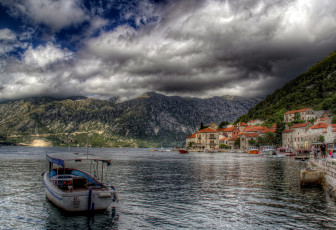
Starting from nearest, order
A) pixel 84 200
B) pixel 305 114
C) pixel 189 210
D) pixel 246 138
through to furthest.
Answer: pixel 84 200 → pixel 189 210 → pixel 305 114 → pixel 246 138

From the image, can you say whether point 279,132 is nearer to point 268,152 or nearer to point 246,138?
point 268,152

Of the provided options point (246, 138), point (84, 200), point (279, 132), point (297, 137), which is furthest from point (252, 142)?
point (84, 200)

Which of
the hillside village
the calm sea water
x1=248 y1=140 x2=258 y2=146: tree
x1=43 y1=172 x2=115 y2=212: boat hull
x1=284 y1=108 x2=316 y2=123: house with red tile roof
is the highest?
x1=284 y1=108 x2=316 y2=123: house with red tile roof

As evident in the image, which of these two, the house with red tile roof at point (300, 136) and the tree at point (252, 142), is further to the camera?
the tree at point (252, 142)

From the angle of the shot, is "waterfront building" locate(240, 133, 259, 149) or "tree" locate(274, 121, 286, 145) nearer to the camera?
"tree" locate(274, 121, 286, 145)

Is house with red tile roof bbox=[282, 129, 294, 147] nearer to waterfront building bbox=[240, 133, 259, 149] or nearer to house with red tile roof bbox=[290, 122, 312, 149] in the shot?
house with red tile roof bbox=[290, 122, 312, 149]

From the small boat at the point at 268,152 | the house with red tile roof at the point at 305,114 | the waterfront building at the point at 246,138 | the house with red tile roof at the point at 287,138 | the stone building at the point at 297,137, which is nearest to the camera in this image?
the small boat at the point at 268,152

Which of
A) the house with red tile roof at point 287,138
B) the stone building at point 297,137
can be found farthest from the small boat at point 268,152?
the stone building at point 297,137

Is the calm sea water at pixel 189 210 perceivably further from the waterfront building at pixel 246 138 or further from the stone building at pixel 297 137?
the waterfront building at pixel 246 138

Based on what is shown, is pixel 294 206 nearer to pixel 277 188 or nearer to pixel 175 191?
pixel 277 188

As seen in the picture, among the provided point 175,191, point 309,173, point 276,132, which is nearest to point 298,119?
point 276,132

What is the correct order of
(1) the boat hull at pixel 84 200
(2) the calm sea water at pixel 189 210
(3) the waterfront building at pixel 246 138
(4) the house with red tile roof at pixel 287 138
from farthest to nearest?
(3) the waterfront building at pixel 246 138
(4) the house with red tile roof at pixel 287 138
(1) the boat hull at pixel 84 200
(2) the calm sea water at pixel 189 210

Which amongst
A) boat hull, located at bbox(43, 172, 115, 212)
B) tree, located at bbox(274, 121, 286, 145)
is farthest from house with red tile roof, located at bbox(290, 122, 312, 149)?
boat hull, located at bbox(43, 172, 115, 212)

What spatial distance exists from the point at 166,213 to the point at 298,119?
17649 centimetres
